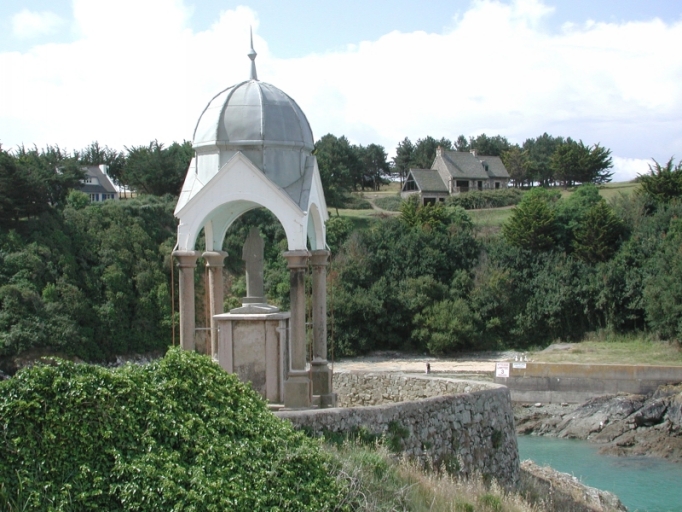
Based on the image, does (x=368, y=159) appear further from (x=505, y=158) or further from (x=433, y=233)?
(x=433, y=233)

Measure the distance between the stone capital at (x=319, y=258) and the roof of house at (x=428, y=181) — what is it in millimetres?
54948

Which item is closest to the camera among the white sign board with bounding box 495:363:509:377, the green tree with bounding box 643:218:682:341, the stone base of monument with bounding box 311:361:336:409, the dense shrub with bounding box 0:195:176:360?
the stone base of monument with bounding box 311:361:336:409

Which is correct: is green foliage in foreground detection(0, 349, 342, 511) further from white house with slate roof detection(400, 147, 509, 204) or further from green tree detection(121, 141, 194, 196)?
white house with slate roof detection(400, 147, 509, 204)

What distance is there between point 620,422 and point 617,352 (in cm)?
876

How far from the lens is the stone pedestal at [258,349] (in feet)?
38.4

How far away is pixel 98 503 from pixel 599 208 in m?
39.3

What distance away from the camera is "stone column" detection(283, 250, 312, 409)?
38.1 ft

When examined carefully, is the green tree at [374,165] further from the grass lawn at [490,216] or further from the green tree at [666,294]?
the green tree at [666,294]

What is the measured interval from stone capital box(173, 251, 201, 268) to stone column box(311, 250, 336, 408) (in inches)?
78.1

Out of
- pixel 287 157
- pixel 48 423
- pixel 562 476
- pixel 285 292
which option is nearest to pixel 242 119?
pixel 287 157

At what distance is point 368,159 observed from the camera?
80750 millimetres

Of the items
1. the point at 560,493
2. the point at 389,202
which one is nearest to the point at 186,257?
the point at 560,493

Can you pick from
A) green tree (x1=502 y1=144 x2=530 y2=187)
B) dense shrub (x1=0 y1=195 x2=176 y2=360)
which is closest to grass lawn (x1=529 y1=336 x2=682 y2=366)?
dense shrub (x1=0 y1=195 x2=176 y2=360)

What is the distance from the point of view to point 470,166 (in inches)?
2835
